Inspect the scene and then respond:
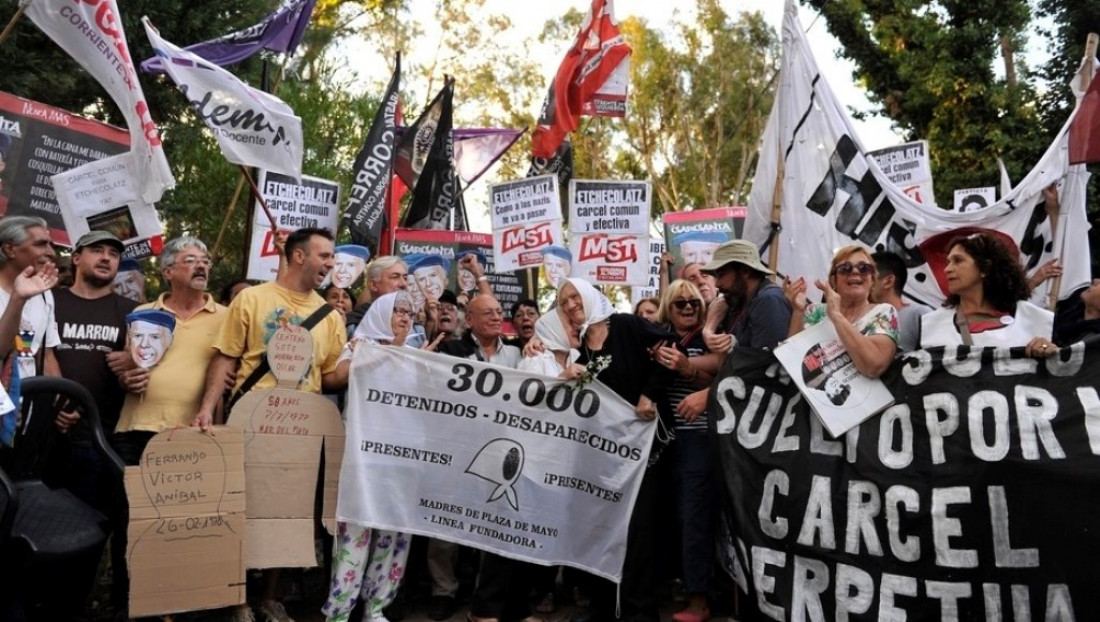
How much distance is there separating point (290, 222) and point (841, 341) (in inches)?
225

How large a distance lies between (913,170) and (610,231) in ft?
10.2

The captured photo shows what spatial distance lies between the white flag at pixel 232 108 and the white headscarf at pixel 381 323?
198 centimetres

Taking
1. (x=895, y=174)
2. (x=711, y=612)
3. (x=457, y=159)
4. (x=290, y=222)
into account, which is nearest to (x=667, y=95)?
(x=457, y=159)

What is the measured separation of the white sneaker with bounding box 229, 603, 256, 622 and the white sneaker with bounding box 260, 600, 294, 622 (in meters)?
0.15

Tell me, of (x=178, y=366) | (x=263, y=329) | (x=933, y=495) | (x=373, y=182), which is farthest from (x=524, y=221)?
(x=933, y=495)

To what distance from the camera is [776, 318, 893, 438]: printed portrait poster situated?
546cm

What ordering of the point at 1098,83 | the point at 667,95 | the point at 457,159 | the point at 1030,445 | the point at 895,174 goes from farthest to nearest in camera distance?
the point at 667,95 → the point at 457,159 → the point at 895,174 → the point at 1098,83 → the point at 1030,445

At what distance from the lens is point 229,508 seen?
19.2 feet

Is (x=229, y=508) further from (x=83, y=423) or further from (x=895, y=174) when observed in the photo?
(x=895, y=174)

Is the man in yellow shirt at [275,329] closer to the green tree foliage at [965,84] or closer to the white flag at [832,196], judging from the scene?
the white flag at [832,196]

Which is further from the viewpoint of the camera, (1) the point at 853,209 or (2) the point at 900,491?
(1) the point at 853,209

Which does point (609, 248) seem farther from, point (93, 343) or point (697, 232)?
point (93, 343)

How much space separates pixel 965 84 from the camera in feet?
65.2

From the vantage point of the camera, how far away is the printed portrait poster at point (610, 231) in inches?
425
